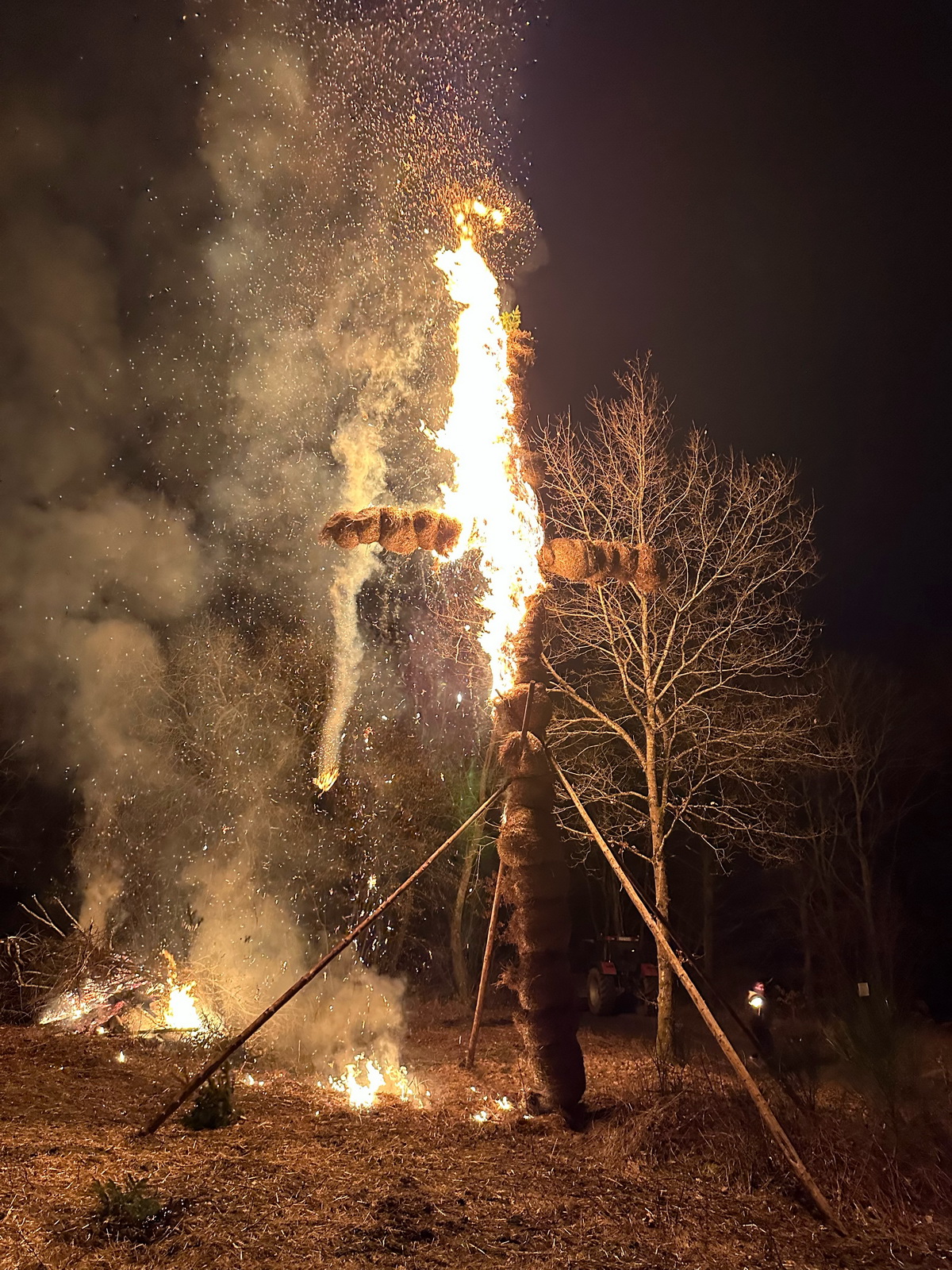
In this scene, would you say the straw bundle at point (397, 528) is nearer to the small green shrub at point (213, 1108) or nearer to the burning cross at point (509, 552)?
the burning cross at point (509, 552)

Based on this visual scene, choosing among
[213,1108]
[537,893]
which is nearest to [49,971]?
[213,1108]

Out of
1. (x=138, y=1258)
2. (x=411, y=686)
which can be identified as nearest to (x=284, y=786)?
(x=411, y=686)

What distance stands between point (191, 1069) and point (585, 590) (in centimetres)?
776

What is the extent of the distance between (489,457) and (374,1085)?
663cm

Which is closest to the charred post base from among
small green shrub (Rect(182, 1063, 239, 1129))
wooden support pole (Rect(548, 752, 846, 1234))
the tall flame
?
the tall flame

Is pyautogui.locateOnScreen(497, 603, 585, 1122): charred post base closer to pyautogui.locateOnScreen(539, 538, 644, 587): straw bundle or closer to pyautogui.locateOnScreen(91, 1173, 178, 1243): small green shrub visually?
pyautogui.locateOnScreen(539, 538, 644, 587): straw bundle

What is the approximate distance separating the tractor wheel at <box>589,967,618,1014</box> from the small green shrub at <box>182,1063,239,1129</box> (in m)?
13.0

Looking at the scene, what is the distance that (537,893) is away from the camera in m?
6.96

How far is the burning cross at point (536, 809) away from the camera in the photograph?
670cm

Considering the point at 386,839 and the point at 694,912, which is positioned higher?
the point at 386,839

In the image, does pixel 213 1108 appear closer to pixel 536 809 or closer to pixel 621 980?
pixel 536 809

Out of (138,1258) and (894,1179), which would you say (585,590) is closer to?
(894,1179)

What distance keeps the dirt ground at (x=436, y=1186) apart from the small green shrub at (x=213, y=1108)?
0.36ft

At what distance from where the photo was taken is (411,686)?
18.1 meters
